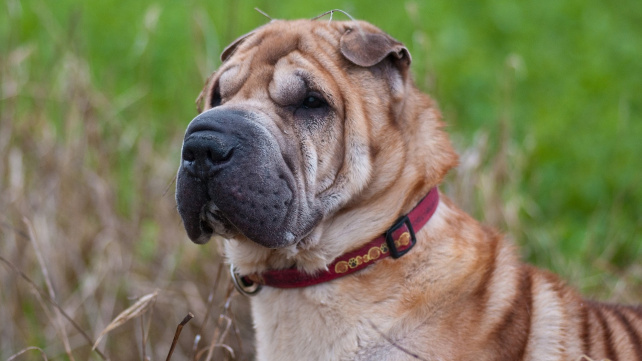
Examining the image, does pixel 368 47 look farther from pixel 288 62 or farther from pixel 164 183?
pixel 164 183

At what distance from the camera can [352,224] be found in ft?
10.8

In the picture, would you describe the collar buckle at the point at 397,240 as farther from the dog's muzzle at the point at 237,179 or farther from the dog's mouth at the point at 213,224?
the dog's mouth at the point at 213,224

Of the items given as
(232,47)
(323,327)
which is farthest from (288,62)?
(323,327)

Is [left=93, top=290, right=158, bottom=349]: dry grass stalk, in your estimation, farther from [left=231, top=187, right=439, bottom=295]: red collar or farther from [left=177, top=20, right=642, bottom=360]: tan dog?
[left=231, top=187, right=439, bottom=295]: red collar

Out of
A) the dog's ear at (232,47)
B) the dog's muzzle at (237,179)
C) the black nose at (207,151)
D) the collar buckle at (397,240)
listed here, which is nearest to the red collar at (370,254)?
the collar buckle at (397,240)

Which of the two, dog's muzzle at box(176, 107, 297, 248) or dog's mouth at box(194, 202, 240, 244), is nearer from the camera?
dog's muzzle at box(176, 107, 297, 248)

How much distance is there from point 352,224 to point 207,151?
74cm

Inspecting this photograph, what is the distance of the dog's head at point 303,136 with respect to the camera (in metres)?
3.02

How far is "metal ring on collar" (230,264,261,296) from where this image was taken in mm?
3430

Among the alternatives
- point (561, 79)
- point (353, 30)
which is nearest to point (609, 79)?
point (561, 79)

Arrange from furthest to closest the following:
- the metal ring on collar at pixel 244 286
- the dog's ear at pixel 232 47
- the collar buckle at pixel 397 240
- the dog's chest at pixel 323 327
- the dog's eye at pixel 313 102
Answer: the dog's ear at pixel 232 47
the metal ring on collar at pixel 244 286
the dog's eye at pixel 313 102
the collar buckle at pixel 397 240
the dog's chest at pixel 323 327

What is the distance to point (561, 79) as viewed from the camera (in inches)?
348

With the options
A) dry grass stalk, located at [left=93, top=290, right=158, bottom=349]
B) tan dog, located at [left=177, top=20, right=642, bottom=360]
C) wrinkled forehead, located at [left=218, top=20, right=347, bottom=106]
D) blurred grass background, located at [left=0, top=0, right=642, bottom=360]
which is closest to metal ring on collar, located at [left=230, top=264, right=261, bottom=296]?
tan dog, located at [left=177, top=20, right=642, bottom=360]

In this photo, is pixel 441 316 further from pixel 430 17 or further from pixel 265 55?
pixel 430 17
